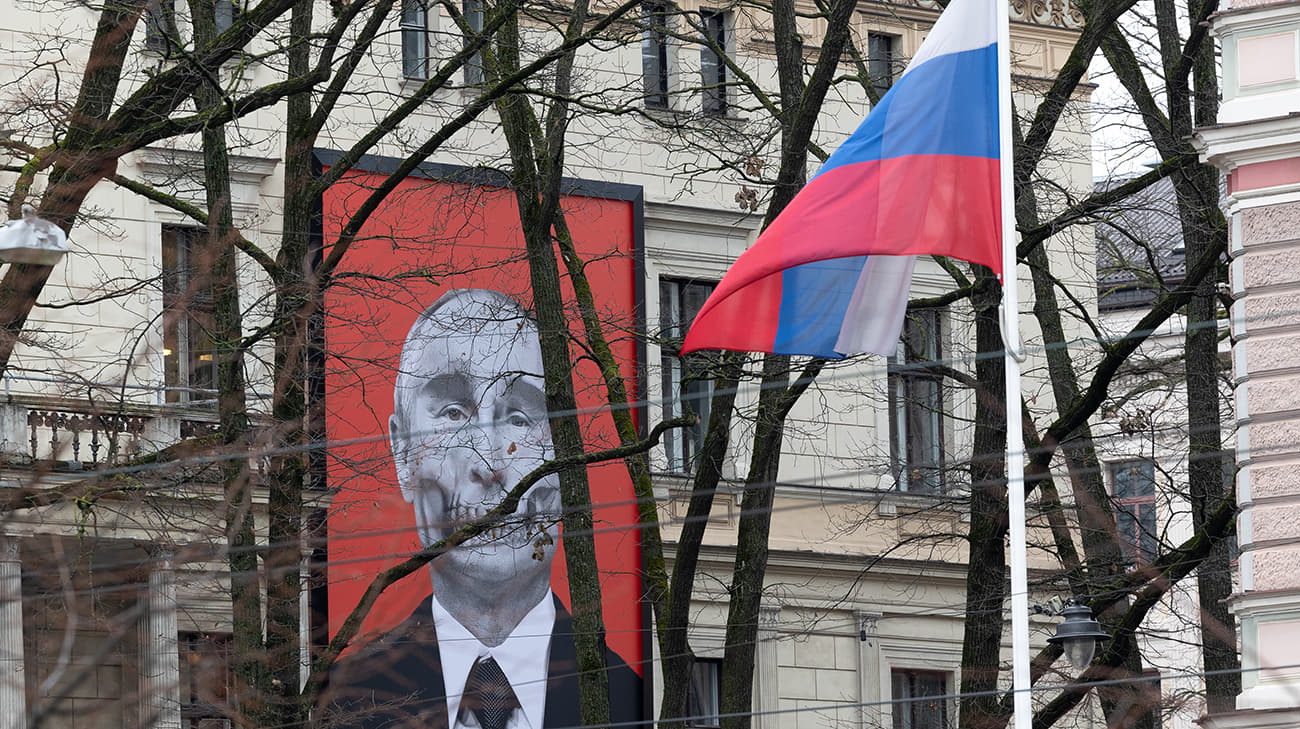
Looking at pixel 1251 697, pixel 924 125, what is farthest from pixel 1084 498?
pixel 924 125

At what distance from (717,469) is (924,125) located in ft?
25.9

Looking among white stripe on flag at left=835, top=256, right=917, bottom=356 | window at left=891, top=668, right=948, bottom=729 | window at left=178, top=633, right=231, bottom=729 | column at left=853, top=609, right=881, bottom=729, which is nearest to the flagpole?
white stripe on flag at left=835, top=256, right=917, bottom=356

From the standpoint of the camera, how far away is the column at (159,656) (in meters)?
13.3

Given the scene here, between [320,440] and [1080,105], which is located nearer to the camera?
[320,440]

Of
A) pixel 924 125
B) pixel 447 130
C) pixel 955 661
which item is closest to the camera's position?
pixel 924 125

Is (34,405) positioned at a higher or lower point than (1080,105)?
lower

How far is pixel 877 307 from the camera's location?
17828 mm

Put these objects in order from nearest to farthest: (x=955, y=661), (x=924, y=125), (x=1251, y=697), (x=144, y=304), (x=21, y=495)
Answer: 1. (x=21, y=495)
2. (x=924, y=125)
3. (x=1251, y=697)
4. (x=144, y=304)
5. (x=955, y=661)

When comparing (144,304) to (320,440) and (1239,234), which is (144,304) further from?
(1239,234)

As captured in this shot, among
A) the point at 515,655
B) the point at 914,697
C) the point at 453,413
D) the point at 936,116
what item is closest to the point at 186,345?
the point at 453,413

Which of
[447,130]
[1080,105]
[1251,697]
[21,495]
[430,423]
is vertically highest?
[1080,105]

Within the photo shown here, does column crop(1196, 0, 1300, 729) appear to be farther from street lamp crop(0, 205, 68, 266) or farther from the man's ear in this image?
street lamp crop(0, 205, 68, 266)

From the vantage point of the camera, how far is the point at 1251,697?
2098 centimetres

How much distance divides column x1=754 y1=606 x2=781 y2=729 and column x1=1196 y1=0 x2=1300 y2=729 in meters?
11.7
